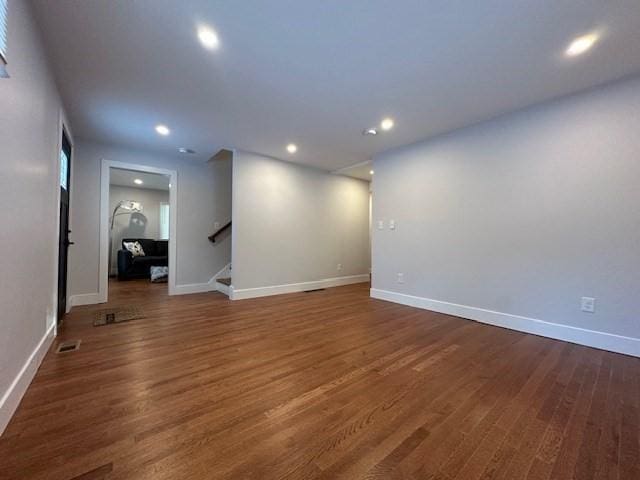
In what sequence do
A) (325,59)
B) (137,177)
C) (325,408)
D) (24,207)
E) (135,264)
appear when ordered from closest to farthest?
(325,408)
(24,207)
(325,59)
(135,264)
(137,177)

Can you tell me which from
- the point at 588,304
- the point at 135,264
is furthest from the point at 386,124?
the point at 135,264

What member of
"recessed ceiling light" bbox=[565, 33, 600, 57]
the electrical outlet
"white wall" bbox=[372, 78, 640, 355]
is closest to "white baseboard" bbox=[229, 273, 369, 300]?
"white wall" bbox=[372, 78, 640, 355]

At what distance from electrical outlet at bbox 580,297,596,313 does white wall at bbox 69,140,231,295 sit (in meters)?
4.94

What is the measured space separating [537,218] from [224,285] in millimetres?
4387

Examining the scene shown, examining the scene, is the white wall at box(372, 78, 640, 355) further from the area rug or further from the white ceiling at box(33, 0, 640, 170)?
the area rug

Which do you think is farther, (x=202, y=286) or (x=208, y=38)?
(x=202, y=286)

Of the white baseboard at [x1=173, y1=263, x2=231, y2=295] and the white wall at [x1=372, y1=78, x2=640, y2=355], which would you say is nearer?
the white wall at [x1=372, y1=78, x2=640, y2=355]

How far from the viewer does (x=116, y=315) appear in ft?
10.4

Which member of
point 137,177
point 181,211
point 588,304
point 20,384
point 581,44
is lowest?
point 20,384

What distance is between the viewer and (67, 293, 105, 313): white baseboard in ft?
11.9

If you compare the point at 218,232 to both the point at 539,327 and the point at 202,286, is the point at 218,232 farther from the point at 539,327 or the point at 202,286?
the point at 539,327

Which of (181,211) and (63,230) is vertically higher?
(181,211)

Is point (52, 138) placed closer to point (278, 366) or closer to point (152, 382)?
point (152, 382)

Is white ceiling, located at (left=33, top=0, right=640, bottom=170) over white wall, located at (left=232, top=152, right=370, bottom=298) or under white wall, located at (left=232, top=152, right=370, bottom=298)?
over
